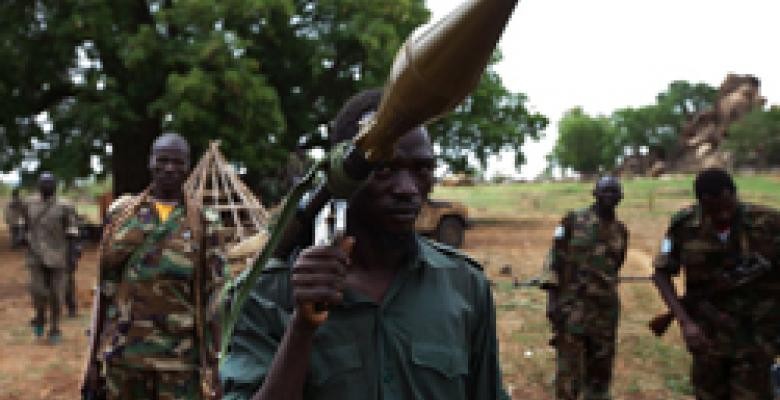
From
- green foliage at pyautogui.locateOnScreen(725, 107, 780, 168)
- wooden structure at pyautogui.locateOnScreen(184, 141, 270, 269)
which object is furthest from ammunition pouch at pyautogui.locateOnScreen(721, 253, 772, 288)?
green foliage at pyautogui.locateOnScreen(725, 107, 780, 168)

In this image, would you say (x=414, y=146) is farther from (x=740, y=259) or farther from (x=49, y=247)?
(x=49, y=247)

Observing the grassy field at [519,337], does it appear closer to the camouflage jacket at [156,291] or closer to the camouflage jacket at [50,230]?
the camouflage jacket at [50,230]

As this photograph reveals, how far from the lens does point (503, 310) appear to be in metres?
9.38

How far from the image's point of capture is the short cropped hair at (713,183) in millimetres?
4184

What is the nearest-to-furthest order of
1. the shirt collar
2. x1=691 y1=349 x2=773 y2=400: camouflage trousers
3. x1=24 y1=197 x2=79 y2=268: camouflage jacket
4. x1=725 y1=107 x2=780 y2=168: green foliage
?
the shirt collar, x1=691 y1=349 x2=773 y2=400: camouflage trousers, x1=24 y1=197 x2=79 y2=268: camouflage jacket, x1=725 y1=107 x2=780 y2=168: green foliage

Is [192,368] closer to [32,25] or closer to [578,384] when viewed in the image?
[578,384]

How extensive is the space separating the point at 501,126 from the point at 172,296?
19337 millimetres

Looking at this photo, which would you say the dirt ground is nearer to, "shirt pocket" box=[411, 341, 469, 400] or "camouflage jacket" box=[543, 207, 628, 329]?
"camouflage jacket" box=[543, 207, 628, 329]

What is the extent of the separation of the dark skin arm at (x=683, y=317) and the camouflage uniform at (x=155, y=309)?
2.84 m

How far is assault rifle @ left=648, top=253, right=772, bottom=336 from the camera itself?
4215mm

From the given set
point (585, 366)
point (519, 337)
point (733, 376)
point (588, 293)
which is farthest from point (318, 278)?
point (519, 337)

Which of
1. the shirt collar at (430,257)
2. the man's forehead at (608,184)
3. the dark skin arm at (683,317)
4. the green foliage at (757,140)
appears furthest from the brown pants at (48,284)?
the green foliage at (757,140)

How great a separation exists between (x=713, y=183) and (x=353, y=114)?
3.29m

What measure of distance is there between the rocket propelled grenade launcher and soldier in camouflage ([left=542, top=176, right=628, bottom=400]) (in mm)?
4484
